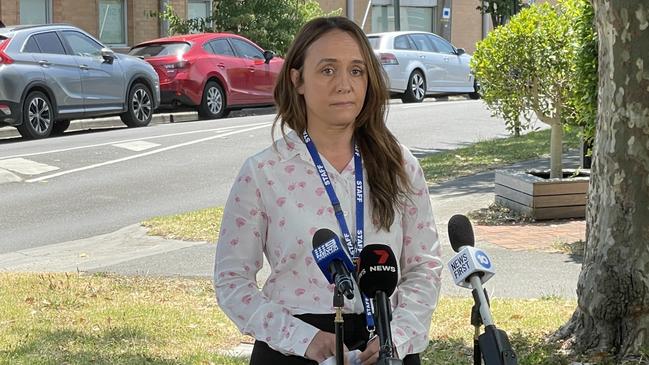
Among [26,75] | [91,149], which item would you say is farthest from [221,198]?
[26,75]

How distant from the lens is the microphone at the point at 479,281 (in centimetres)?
252

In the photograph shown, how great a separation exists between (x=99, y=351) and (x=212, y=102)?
16.6 m

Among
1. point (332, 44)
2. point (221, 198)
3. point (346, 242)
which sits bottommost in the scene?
point (221, 198)

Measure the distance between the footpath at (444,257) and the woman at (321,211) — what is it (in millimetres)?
4789

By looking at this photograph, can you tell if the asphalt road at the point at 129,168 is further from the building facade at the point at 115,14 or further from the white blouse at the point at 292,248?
the building facade at the point at 115,14

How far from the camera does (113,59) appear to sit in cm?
2052

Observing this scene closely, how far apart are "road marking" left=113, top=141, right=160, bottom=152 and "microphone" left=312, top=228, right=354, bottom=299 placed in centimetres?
1473

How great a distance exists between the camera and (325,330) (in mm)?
3135

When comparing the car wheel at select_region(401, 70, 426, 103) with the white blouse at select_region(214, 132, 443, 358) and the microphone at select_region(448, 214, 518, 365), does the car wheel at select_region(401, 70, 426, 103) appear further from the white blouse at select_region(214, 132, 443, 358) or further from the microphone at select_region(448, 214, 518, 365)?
A: the microphone at select_region(448, 214, 518, 365)

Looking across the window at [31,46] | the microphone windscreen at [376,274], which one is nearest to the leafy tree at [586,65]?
the microphone windscreen at [376,274]

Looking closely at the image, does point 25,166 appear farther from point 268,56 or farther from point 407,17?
point 407,17

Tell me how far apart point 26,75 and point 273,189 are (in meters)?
15.7

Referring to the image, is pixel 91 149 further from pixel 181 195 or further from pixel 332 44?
pixel 332 44

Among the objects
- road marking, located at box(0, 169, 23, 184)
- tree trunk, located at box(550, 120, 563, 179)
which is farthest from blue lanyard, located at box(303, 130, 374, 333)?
road marking, located at box(0, 169, 23, 184)
